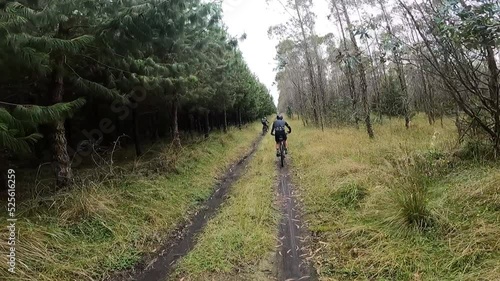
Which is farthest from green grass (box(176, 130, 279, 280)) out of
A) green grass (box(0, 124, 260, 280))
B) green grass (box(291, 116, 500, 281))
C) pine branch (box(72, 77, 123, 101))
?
A: pine branch (box(72, 77, 123, 101))

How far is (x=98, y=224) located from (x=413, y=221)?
16.8ft

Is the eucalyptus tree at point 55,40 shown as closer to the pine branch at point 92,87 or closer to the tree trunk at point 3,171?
the pine branch at point 92,87

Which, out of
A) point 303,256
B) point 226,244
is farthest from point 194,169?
point 303,256

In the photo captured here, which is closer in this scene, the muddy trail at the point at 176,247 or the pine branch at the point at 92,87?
the muddy trail at the point at 176,247

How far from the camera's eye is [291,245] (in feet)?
16.1

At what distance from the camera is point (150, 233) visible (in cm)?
578

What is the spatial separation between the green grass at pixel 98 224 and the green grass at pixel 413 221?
2913mm

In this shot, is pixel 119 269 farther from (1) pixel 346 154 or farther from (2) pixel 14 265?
(1) pixel 346 154

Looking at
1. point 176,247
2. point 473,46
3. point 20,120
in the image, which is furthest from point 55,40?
point 473,46

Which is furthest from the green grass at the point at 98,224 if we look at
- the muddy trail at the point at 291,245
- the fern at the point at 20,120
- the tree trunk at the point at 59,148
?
the muddy trail at the point at 291,245

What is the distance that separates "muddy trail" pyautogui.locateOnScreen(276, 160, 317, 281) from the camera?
408cm

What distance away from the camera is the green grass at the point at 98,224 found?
4.26m

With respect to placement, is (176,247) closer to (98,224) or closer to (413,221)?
(98,224)

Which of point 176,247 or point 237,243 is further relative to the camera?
point 176,247
